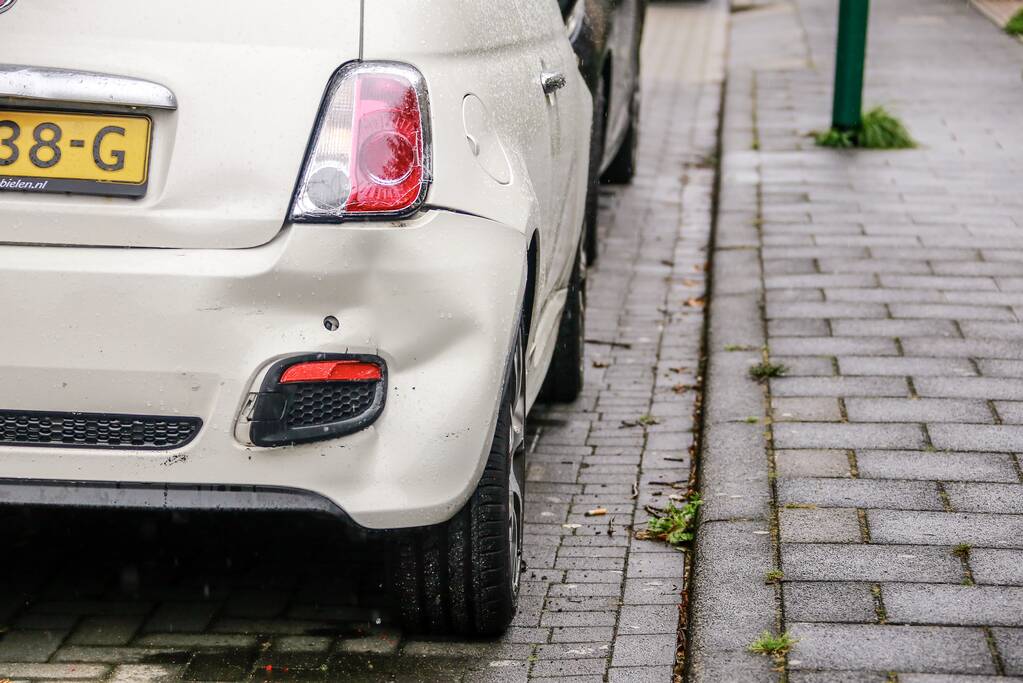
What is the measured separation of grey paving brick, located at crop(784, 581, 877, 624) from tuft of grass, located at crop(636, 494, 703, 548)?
0.52 m

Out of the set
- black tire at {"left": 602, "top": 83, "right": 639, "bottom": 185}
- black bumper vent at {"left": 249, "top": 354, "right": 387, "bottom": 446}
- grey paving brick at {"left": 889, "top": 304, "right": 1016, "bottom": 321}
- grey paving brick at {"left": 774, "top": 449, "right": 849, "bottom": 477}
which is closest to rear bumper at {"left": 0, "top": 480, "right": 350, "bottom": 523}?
black bumper vent at {"left": 249, "top": 354, "right": 387, "bottom": 446}

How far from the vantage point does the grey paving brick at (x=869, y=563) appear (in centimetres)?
374

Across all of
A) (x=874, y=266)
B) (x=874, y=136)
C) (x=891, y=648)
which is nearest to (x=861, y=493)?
(x=891, y=648)

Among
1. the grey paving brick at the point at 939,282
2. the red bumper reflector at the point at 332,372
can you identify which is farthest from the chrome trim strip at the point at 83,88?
the grey paving brick at the point at 939,282

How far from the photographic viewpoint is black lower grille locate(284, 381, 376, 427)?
2975mm

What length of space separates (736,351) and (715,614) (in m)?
2.42

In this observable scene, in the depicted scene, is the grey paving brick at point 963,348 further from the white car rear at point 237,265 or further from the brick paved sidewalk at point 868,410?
the white car rear at point 237,265

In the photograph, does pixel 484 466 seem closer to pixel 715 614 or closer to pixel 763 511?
pixel 715 614

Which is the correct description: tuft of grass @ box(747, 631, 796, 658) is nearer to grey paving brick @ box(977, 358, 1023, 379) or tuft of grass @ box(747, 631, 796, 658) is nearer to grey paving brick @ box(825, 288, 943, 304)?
grey paving brick @ box(977, 358, 1023, 379)

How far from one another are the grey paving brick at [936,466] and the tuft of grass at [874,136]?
5.55 metres

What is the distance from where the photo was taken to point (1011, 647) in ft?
10.9

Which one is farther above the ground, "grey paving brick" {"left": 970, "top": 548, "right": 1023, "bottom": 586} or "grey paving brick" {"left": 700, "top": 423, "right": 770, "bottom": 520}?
"grey paving brick" {"left": 970, "top": 548, "right": 1023, "bottom": 586}

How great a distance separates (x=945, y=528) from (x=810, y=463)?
2.03 feet

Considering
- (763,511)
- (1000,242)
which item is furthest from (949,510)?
(1000,242)
